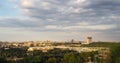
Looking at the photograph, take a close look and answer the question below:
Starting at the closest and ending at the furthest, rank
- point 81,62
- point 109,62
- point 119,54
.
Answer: point 109,62 → point 119,54 → point 81,62

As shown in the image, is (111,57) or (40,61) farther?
(40,61)

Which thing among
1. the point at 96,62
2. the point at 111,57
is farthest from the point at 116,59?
the point at 96,62

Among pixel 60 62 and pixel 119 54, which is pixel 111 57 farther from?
pixel 60 62

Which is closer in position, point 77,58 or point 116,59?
point 116,59

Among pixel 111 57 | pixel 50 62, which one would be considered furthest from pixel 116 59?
pixel 50 62

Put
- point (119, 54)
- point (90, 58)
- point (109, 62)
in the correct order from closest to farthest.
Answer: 1. point (109, 62)
2. point (119, 54)
3. point (90, 58)

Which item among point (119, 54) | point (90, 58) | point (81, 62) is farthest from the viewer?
point (90, 58)

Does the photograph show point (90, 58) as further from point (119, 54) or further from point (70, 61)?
point (119, 54)

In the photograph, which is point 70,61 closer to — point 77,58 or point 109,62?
point 77,58

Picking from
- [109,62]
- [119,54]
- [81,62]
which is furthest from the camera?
[81,62]
